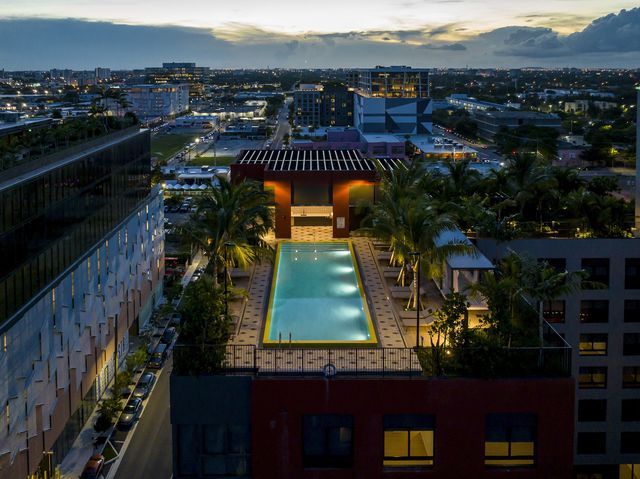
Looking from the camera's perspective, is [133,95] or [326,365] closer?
[326,365]

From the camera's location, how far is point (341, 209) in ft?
89.5

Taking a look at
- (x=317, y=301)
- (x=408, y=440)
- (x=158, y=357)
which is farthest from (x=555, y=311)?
(x=158, y=357)

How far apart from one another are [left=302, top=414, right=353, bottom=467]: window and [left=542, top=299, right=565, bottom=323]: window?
11210mm

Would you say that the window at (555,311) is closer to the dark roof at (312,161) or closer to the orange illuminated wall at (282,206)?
the dark roof at (312,161)

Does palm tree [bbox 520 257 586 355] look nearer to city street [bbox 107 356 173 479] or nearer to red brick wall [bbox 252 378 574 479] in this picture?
red brick wall [bbox 252 378 574 479]

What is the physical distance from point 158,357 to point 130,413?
5.75m

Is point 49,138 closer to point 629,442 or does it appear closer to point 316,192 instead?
point 316,192

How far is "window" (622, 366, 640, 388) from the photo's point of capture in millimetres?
21812

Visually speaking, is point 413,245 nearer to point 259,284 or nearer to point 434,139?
point 259,284

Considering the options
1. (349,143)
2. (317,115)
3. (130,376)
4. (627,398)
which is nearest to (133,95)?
(317,115)

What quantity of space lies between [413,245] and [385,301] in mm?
1793

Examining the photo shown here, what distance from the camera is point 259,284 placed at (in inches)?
750

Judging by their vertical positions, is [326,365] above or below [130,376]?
above

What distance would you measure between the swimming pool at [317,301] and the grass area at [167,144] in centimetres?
8630
